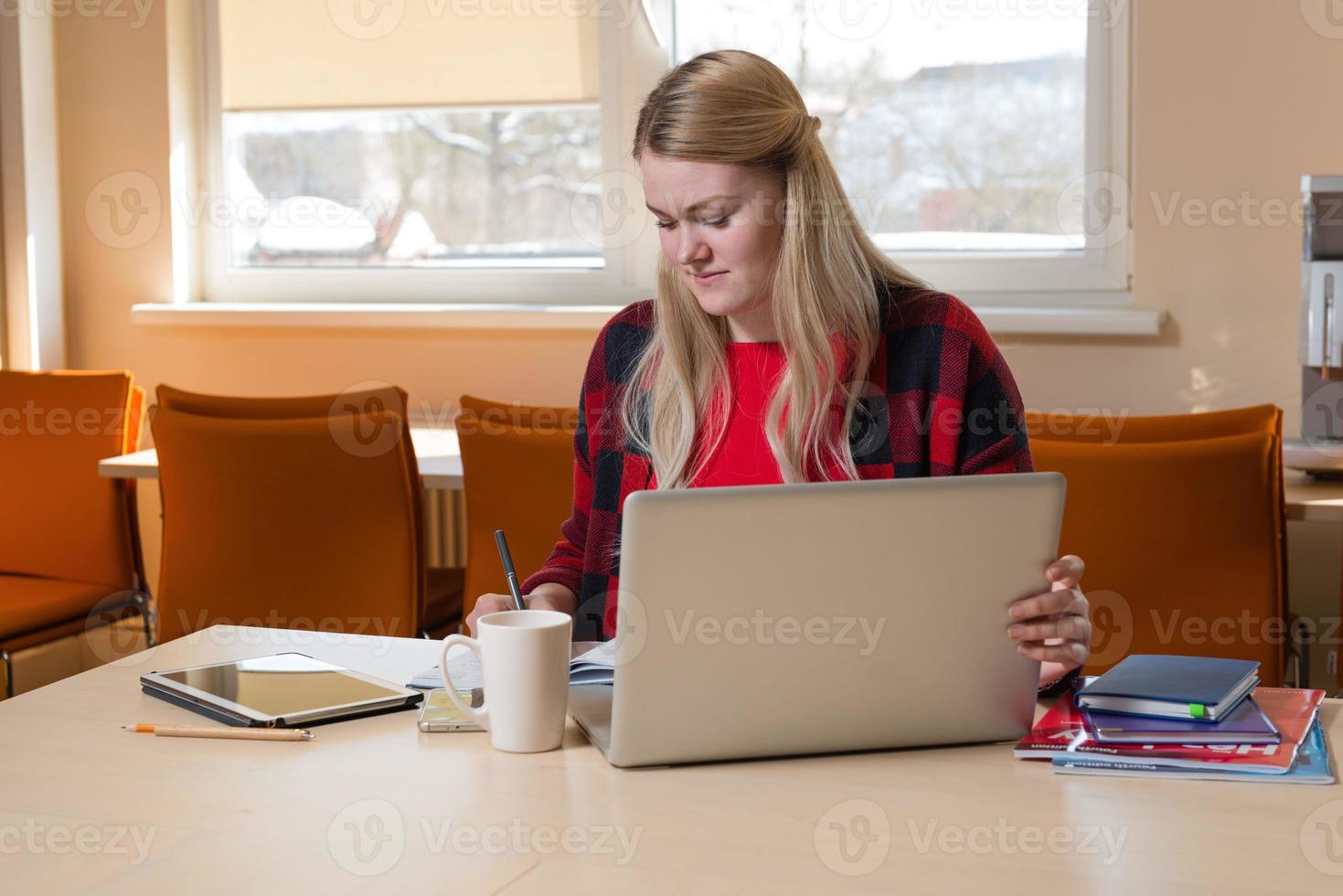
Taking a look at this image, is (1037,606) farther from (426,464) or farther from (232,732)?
(426,464)

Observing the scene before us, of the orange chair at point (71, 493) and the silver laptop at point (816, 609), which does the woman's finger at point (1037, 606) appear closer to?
the silver laptop at point (816, 609)

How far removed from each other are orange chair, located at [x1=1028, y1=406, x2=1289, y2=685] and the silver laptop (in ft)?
3.27

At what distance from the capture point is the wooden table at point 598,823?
86 cm

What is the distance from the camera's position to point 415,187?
11.9 ft

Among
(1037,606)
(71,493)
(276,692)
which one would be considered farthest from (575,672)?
(71,493)

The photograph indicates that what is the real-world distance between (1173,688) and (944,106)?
2.32 m

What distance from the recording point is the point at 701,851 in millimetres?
896

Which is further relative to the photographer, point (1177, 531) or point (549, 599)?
point (1177, 531)

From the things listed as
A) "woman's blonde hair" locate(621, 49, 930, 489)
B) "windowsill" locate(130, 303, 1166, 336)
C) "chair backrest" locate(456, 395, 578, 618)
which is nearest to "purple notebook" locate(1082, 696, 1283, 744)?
"woman's blonde hair" locate(621, 49, 930, 489)

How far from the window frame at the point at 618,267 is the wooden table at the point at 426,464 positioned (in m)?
0.58

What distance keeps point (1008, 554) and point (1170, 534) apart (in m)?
1.08

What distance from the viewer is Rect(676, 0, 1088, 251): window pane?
10.3 ft

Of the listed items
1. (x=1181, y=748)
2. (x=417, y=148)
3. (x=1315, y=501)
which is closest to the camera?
(x=1181, y=748)

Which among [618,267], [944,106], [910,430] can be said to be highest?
[944,106]
